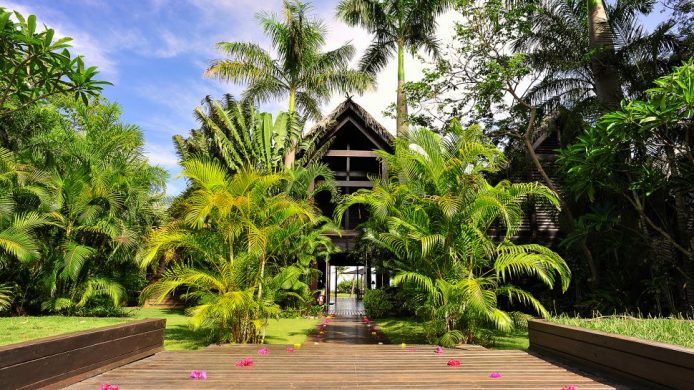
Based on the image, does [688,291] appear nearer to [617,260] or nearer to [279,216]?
[617,260]

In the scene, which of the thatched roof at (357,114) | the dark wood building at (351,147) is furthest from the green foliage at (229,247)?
the thatched roof at (357,114)

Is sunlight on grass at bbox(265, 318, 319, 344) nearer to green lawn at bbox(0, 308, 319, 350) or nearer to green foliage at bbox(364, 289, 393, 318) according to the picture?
green lawn at bbox(0, 308, 319, 350)

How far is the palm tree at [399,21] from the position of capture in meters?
13.9

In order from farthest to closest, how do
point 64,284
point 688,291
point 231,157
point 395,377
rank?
point 231,157
point 64,284
point 688,291
point 395,377

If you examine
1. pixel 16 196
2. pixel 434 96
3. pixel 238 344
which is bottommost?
pixel 238 344

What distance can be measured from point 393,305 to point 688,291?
6.84 metres

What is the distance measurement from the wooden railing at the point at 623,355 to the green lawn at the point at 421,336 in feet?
7.15

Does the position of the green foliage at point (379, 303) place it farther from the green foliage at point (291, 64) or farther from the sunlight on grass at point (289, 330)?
the green foliage at point (291, 64)

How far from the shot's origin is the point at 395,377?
3.81m

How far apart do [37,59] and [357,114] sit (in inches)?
419

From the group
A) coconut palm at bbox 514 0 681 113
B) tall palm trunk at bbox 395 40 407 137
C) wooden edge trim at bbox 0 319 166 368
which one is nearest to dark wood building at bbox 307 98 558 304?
tall palm trunk at bbox 395 40 407 137

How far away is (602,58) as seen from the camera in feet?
32.4

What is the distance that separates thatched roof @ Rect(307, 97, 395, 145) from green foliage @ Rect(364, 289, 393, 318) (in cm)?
491

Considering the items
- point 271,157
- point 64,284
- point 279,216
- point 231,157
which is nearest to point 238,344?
point 279,216
